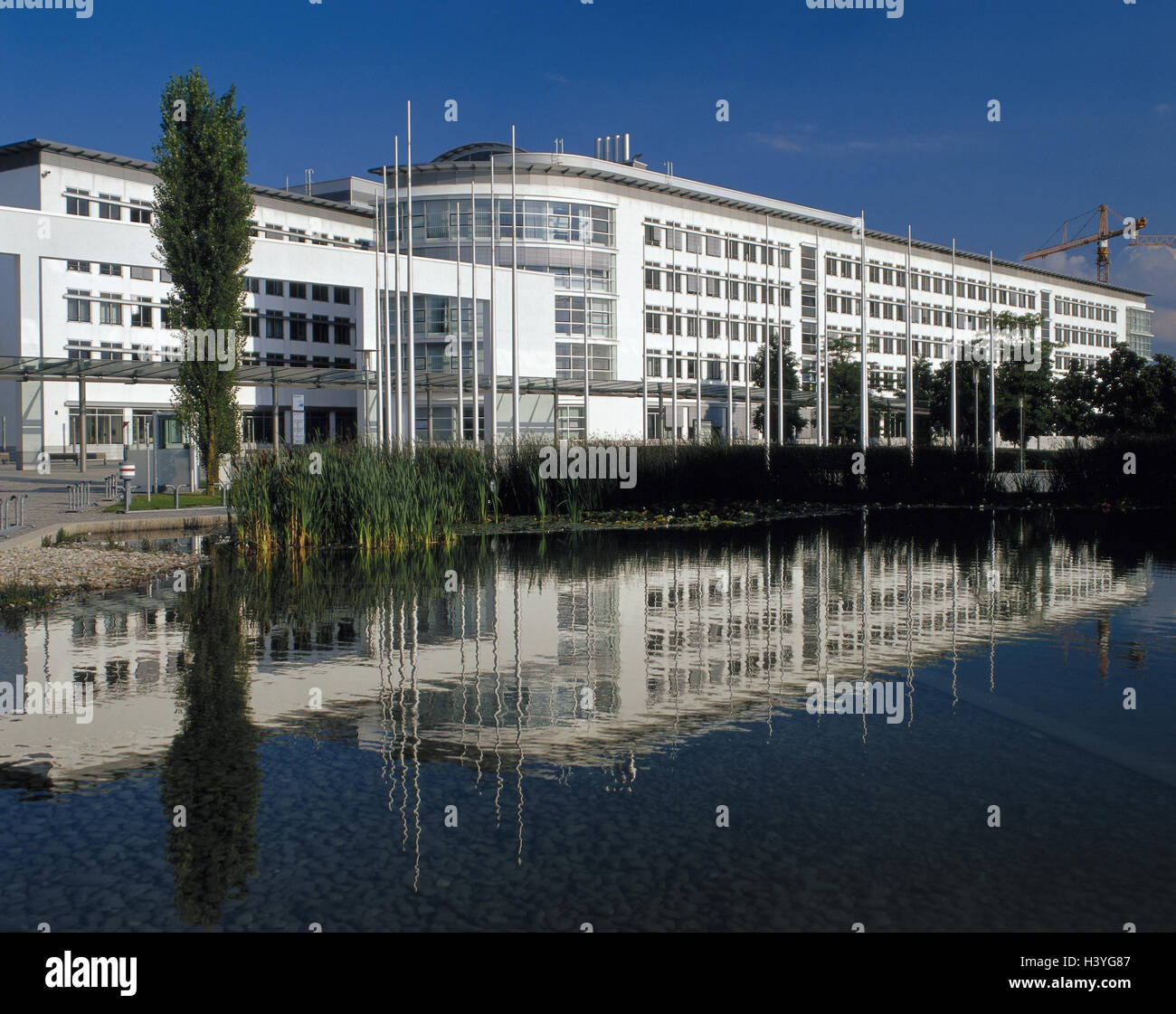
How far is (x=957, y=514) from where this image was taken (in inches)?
1326

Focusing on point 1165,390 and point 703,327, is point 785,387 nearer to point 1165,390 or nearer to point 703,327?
point 703,327

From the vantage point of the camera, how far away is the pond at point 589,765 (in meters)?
5.26

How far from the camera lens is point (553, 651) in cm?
1138

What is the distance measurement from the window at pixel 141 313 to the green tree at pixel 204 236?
126 feet

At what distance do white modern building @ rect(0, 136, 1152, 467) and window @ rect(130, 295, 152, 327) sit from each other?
32 centimetres

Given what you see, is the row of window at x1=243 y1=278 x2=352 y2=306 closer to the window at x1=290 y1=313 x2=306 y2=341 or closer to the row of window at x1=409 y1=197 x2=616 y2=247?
the window at x1=290 y1=313 x2=306 y2=341

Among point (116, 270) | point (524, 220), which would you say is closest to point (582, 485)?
point (524, 220)

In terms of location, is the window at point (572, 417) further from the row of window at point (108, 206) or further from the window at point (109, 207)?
the window at point (109, 207)

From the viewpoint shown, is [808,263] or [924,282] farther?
[924,282]

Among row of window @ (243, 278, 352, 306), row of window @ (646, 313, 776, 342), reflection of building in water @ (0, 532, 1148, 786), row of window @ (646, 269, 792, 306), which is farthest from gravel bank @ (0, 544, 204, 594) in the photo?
row of window @ (646, 269, 792, 306)

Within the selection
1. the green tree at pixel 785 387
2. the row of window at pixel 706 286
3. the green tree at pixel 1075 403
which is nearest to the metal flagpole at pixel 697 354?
the row of window at pixel 706 286

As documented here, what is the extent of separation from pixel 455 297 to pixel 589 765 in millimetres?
62044
